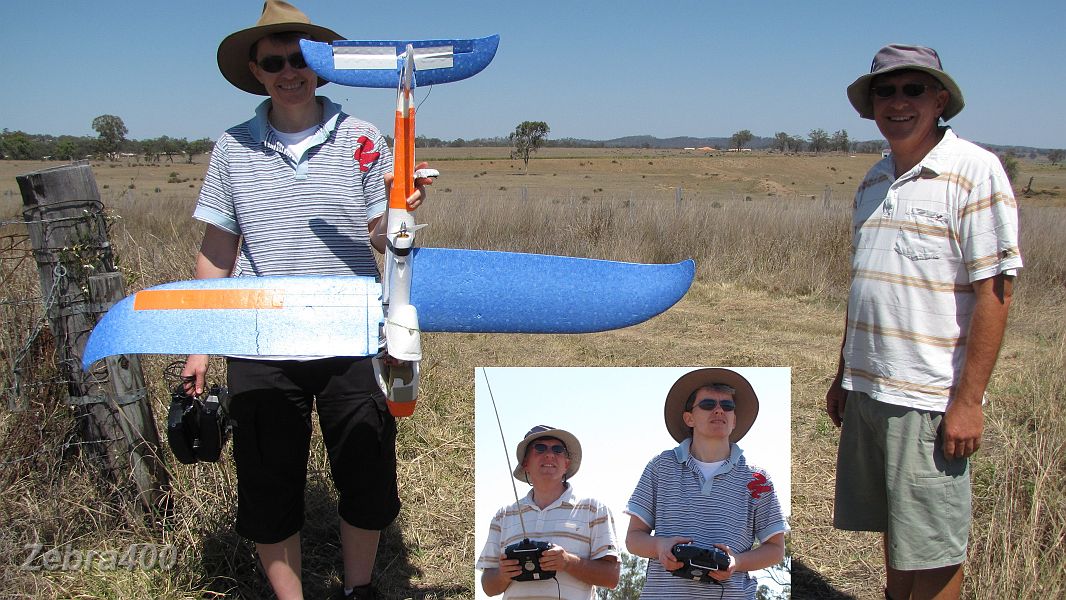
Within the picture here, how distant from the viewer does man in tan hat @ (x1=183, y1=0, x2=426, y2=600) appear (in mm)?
2141

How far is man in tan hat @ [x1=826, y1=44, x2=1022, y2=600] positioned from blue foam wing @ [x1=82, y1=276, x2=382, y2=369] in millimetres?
1389

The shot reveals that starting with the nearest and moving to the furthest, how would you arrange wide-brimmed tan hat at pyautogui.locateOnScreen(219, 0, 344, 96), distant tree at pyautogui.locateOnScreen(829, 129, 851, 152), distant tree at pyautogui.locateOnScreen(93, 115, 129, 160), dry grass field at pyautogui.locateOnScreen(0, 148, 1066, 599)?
1. wide-brimmed tan hat at pyautogui.locateOnScreen(219, 0, 344, 96)
2. dry grass field at pyautogui.locateOnScreen(0, 148, 1066, 599)
3. distant tree at pyautogui.locateOnScreen(93, 115, 129, 160)
4. distant tree at pyautogui.locateOnScreen(829, 129, 851, 152)

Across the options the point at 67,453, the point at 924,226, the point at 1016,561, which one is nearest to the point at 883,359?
the point at 924,226

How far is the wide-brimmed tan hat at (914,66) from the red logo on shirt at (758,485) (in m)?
1.22

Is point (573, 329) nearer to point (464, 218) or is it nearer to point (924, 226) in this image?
point (924, 226)

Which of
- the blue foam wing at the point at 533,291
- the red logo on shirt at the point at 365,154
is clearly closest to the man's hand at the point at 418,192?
the blue foam wing at the point at 533,291

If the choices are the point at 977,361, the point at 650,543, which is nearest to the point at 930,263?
the point at 977,361

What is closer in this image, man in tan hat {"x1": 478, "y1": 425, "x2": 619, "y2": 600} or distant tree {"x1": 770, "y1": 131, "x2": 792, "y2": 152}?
man in tan hat {"x1": 478, "y1": 425, "x2": 619, "y2": 600}

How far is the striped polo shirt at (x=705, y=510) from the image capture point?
2199 millimetres

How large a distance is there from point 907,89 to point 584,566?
1696 millimetres

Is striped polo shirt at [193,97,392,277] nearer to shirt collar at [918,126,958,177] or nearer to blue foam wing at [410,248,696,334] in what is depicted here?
blue foam wing at [410,248,696,334]

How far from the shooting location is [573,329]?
6.59 ft

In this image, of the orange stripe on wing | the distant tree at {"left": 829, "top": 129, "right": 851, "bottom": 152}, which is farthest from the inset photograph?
the distant tree at {"left": 829, "top": 129, "right": 851, "bottom": 152}

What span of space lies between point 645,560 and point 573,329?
0.83m
